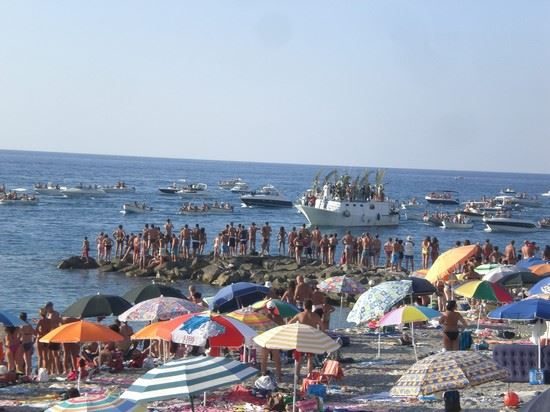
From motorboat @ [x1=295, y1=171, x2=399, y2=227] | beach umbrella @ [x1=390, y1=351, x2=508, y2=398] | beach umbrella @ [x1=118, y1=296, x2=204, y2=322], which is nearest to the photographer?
beach umbrella @ [x1=390, y1=351, x2=508, y2=398]

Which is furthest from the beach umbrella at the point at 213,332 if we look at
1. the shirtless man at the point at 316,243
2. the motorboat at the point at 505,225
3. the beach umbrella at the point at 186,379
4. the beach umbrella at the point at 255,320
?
the motorboat at the point at 505,225

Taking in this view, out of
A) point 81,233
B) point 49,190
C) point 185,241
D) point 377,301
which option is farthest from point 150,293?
point 49,190

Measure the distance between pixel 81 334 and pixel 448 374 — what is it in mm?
6417

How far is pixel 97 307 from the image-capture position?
57.8 feet

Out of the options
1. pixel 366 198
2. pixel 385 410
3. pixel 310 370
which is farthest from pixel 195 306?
pixel 366 198

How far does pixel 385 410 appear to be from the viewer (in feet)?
43.9

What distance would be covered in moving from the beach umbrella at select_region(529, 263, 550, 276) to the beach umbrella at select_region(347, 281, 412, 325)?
6.51m

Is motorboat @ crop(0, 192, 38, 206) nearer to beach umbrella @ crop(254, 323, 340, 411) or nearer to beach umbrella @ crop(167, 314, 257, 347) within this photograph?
beach umbrella @ crop(167, 314, 257, 347)

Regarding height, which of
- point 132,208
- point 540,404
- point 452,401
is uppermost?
point 540,404

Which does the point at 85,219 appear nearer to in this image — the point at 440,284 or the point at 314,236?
the point at 314,236

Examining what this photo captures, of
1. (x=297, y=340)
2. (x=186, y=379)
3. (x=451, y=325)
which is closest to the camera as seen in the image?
(x=186, y=379)

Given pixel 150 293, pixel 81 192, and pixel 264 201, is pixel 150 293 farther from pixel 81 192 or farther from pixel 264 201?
pixel 81 192

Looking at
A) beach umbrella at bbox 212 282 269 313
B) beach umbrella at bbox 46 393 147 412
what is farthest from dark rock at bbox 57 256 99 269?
beach umbrella at bbox 46 393 147 412

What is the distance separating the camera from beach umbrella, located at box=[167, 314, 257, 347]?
45.2 feet
